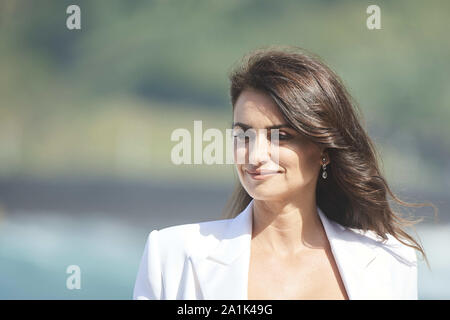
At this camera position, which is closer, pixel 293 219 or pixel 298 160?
pixel 298 160

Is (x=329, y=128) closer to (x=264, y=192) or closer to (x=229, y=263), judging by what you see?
(x=264, y=192)

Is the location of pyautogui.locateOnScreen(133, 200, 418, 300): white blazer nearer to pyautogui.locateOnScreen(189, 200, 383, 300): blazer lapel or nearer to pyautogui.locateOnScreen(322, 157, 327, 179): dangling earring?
pyautogui.locateOnScreen(189, 200, 383, 300): blazer lapel

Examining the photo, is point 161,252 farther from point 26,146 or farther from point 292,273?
point 26,146

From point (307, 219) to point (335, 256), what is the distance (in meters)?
0.19

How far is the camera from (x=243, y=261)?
1815 millimetres

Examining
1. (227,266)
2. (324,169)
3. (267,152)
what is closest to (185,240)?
(227,266)

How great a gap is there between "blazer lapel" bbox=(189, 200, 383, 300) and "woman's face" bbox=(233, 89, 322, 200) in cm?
20

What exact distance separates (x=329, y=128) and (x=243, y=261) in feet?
1.84

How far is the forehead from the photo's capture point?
5.79 ft

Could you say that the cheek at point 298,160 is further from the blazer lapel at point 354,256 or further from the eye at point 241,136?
the blazer lapel at point 354,256

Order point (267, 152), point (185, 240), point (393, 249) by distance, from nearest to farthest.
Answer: point (267, 152), point (185, 240), point (393, 249)

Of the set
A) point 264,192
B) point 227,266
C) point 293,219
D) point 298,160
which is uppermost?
point 298,160

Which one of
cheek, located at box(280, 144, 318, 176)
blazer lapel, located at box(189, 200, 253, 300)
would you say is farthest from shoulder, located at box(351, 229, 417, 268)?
A: blazer lapel, located at box(189, 200, 253, 300)
